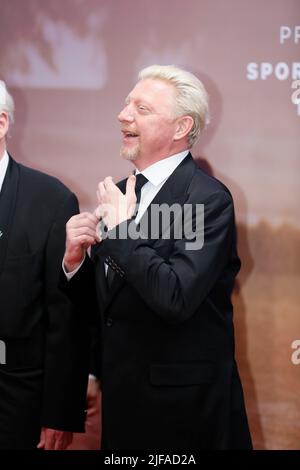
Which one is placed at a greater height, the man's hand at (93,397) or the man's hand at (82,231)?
the man's hand at (82,231)

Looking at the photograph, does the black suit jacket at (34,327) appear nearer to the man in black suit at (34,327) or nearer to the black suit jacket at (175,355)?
the man in black suit at (34,327)

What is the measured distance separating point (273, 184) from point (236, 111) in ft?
0.96

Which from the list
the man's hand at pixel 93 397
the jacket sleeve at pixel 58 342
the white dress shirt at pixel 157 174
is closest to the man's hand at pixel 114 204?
the white dress shirt at pixel 157 174

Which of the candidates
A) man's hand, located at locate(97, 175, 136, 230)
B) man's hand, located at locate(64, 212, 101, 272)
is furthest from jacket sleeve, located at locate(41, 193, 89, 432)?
man's hand, located at locate(97, 175, 136, 230)

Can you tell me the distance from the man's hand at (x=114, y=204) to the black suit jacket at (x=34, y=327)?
0.36 m

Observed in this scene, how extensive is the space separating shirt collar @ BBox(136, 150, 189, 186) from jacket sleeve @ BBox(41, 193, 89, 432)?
34cm

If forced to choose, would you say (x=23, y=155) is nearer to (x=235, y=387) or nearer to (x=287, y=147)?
(x=287, y=147)

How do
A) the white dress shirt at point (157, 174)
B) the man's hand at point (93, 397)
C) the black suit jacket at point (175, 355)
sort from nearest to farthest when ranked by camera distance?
the black suit jacket at point (175, 355), the white dress shirt at point (157, 174), the man's hand at point (93, 397)

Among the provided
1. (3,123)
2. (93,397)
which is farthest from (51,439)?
(3,123)

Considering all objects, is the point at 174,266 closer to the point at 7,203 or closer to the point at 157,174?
the point at 157,174

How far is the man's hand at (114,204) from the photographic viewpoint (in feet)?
5.92

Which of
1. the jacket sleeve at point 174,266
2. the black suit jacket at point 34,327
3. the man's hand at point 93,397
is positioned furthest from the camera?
the man's hand at point 93,397

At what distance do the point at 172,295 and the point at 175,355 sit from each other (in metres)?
0.22

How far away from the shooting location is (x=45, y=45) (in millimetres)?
2617
